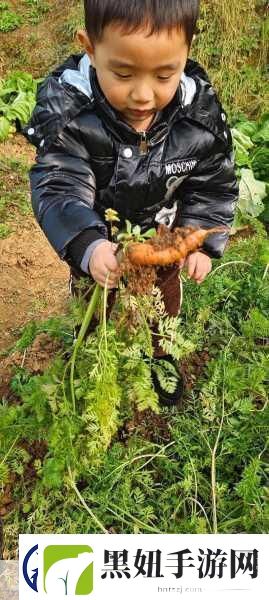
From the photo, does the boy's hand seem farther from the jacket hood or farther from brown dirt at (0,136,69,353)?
brown dirt at (0,136,69,353)

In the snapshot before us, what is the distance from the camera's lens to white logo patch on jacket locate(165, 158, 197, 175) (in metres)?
2.30

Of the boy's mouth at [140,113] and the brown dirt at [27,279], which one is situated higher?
the boy's mouth at [140,113]

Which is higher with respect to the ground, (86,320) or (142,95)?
(142,95)

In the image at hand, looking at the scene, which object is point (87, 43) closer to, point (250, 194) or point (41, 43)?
point (250, 194)

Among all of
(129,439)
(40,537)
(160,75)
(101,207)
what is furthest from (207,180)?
(40,537)

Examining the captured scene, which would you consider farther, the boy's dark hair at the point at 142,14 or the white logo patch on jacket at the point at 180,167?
the white logo patch on jacket at the point at 180,167

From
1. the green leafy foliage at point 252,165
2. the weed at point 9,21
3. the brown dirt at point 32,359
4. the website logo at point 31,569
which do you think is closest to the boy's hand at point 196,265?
the website logo at point 31,569

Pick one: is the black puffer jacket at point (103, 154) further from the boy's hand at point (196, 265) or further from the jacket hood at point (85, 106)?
the boy's hand at point (196, 265)

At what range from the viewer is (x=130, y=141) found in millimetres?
2221

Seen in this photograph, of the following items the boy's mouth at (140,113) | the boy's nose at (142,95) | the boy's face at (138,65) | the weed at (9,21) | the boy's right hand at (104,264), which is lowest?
the boy's right hand at (104,264)

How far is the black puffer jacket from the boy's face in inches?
5.4

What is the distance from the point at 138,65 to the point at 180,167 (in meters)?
0.50

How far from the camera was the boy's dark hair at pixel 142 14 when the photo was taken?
6.02 feet

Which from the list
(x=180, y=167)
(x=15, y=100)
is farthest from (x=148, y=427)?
(x=15, y=100)
